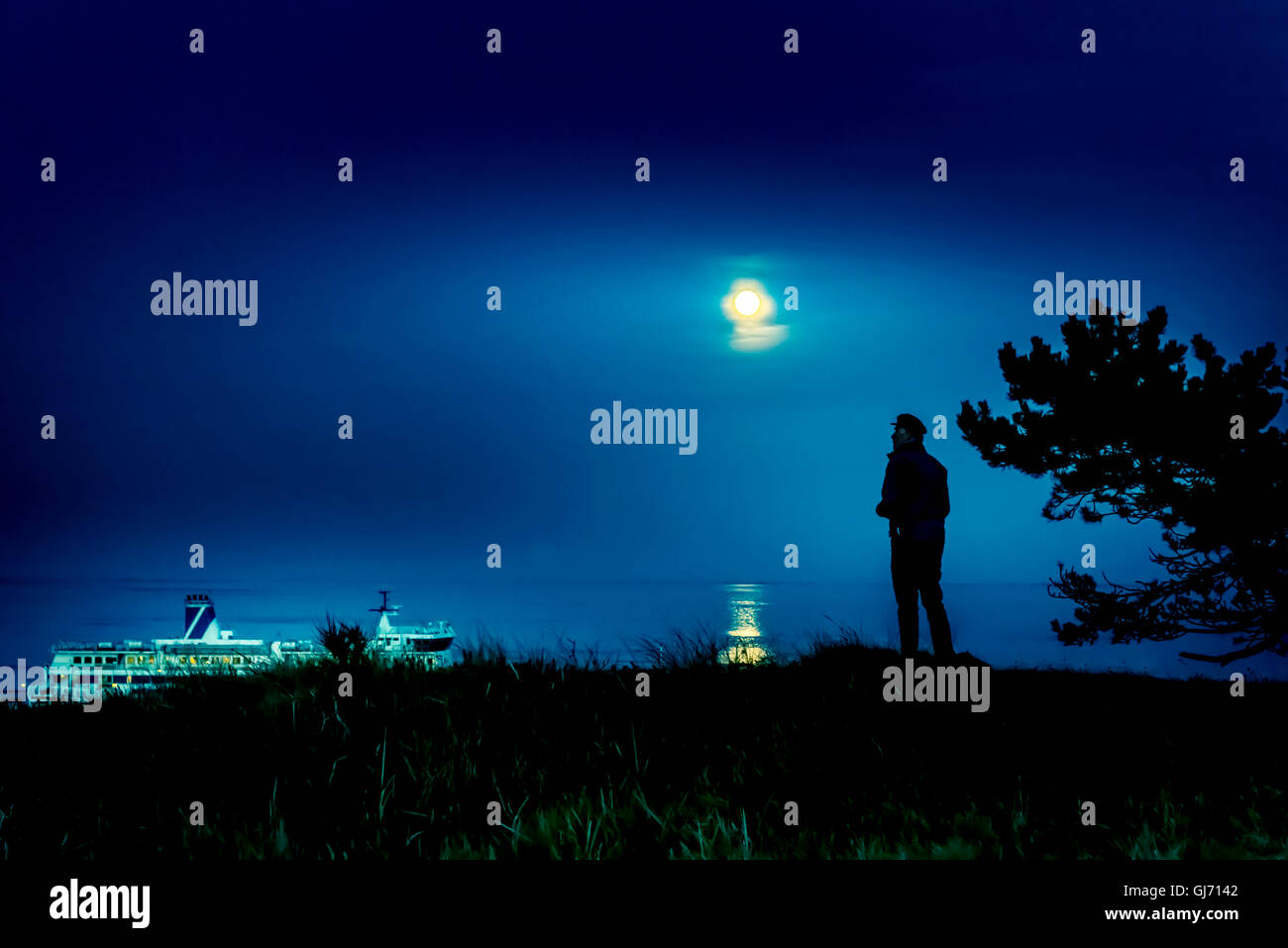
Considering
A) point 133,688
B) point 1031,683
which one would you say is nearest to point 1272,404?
point 1031,683

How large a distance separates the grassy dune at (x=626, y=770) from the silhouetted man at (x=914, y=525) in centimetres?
82

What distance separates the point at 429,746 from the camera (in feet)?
24.8

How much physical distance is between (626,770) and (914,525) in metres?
4.40

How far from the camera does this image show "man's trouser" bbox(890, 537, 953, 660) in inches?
414

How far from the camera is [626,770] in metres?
7.42

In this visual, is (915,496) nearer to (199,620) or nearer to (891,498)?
(891,498)

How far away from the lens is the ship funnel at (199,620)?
73.1 metres
